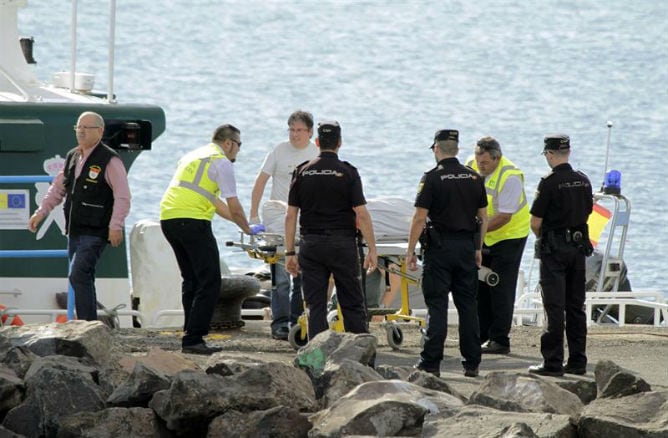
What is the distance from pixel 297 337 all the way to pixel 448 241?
1.80 meters

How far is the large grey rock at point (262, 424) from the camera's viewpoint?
9500 mm

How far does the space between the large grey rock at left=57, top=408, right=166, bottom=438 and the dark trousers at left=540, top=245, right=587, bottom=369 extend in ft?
10.1

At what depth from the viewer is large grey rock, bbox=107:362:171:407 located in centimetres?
994

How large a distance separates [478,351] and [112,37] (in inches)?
174

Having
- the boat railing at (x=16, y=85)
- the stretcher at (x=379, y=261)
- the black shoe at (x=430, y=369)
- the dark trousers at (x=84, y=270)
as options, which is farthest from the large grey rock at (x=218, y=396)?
the boat railing at (x=16, y=85)

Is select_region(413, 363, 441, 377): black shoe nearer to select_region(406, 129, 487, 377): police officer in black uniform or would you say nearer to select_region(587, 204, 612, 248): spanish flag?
select_region(406, 129, 487, 377): police officer in black uniform

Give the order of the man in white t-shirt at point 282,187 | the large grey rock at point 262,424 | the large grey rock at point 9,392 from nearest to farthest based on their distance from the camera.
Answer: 1. the large grey rock at point 262,424
2. the large grey rock at point 9,392
3. the man in white t-shirt at point 282,187

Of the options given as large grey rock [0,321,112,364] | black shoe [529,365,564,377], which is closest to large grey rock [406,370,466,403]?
black shoe [529,365,564,377]

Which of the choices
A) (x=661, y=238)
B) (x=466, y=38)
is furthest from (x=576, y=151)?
(x=466, y=38)

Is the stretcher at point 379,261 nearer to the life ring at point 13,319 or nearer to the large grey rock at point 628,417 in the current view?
the life ring at point 13,319

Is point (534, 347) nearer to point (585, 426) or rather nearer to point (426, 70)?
point (585, 426)

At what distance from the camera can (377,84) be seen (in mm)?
52312

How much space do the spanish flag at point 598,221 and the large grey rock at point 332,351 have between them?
21.9 ft

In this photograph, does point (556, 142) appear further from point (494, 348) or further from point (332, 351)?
point (332, 351)
